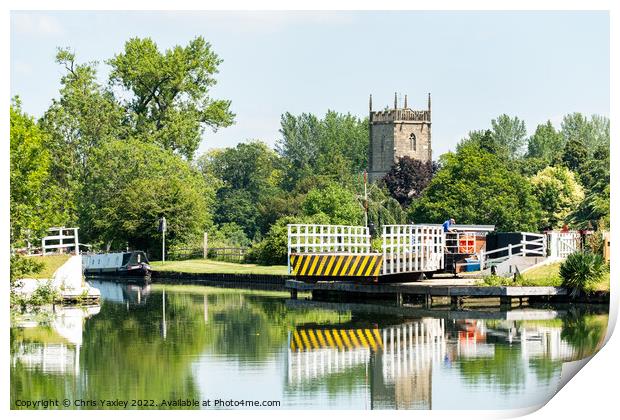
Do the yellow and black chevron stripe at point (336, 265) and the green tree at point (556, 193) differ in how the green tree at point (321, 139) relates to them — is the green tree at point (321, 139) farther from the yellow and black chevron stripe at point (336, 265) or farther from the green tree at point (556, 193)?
the yellow and black chevron stripe at point (336, 265)

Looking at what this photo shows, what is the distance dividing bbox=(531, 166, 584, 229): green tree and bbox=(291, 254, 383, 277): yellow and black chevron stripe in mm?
51041

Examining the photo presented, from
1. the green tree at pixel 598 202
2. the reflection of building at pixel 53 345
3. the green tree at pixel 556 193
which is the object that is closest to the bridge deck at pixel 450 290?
the reflection of building at pixel 53 345

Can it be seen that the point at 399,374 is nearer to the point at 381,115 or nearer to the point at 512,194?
the point at 512,194

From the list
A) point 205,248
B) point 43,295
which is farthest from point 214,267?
point 43,295

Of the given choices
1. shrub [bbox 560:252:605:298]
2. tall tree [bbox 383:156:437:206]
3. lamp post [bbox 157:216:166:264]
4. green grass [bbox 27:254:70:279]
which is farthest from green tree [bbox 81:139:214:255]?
tall tree [bbox 383:156:437:206]

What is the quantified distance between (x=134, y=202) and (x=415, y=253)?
1259 inches

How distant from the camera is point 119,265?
6406 centimetres

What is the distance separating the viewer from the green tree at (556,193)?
86.4 meters

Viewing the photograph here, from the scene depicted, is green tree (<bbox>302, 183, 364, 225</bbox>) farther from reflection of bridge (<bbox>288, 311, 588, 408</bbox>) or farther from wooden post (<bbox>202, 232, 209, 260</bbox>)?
reflection of bridge (<bbox>288, 311, 588, 408</bbox>)

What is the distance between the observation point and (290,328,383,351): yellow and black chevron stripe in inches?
1116

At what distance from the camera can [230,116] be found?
8200 cm

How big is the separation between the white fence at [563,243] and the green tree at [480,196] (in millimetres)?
34912

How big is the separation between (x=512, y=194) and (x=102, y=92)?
992 inches

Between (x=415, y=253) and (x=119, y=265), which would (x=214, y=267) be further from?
(x=415, y=253)
